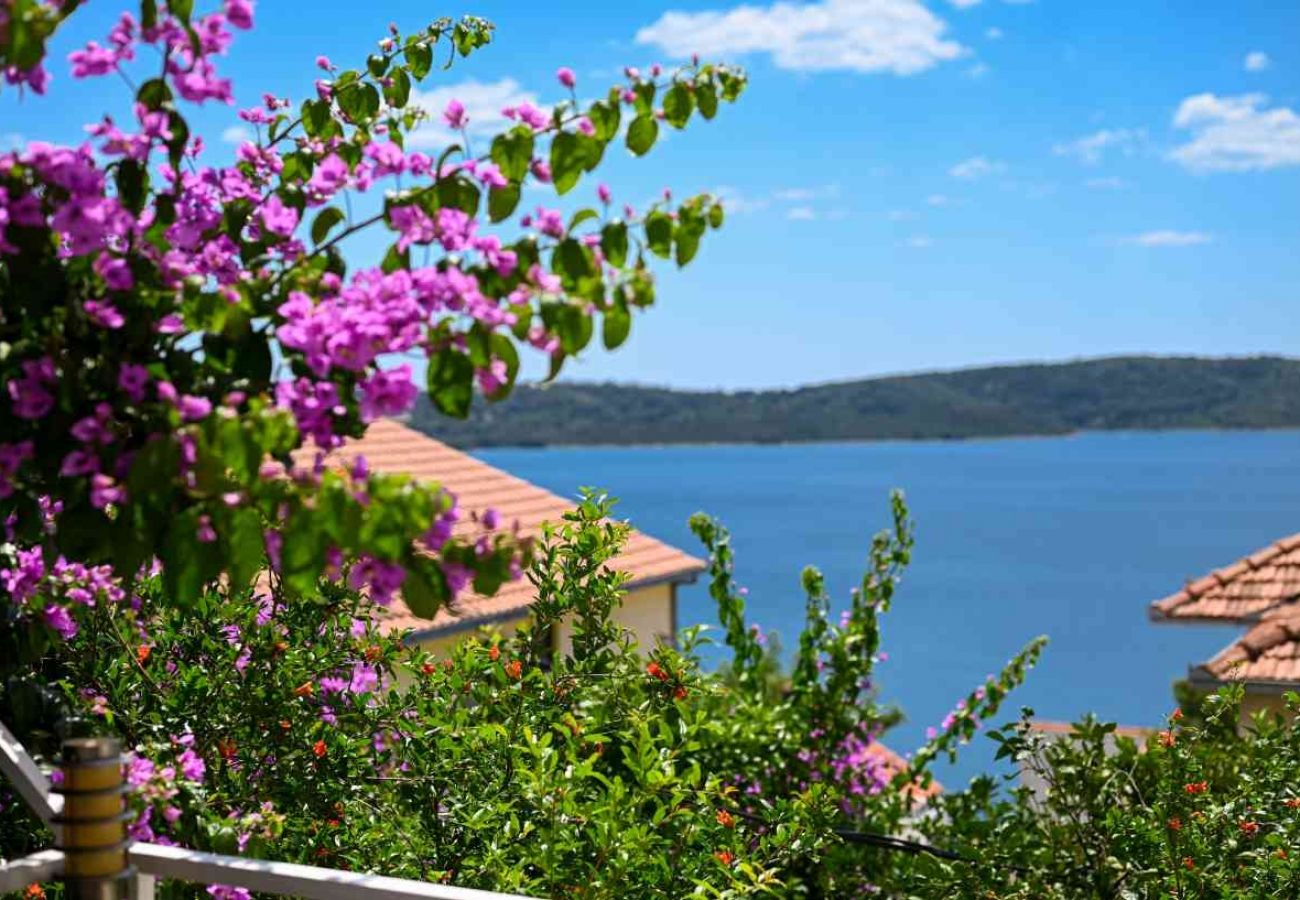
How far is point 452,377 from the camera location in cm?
193

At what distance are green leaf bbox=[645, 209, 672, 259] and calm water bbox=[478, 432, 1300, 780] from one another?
49537mm

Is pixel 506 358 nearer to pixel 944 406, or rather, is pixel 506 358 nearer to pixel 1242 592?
pixel 1242 592

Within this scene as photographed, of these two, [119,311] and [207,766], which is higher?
[119,311]

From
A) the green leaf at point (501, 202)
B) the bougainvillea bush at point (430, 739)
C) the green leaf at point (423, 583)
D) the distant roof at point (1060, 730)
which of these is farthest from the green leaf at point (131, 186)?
the distant roof at point (1060, 730)

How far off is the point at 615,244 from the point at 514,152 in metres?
0.25

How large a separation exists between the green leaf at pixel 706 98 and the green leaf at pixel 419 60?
106 cm

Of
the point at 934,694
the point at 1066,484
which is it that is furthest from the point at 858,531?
the point at 1066,484

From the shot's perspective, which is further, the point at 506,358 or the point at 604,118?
the point at 604,118

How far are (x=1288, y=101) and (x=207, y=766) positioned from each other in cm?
18973

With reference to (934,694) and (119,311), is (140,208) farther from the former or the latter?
(934,694)

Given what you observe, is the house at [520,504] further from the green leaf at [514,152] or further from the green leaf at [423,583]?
the green leaf at [423,583]

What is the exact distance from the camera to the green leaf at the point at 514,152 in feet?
6.95

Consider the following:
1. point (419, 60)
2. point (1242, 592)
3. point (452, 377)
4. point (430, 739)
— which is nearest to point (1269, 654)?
point (1242, 592)

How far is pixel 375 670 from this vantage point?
4.07 meters
